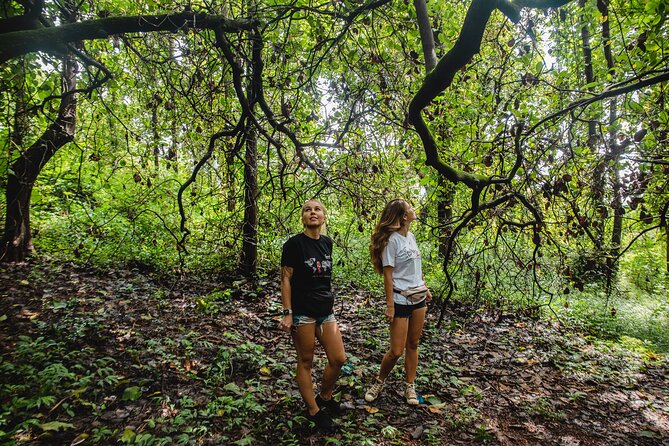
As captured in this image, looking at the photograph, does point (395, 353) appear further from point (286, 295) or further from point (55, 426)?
point (55, 426)

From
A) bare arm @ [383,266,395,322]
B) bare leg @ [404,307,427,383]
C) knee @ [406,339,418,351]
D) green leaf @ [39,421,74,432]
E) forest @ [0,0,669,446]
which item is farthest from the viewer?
knee @ [406,339,418,351]

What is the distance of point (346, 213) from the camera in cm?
571

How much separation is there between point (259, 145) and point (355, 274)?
391 cm

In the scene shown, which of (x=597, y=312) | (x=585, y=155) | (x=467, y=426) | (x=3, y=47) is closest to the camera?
(x=3, y=47)

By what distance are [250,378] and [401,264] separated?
2.21 metres

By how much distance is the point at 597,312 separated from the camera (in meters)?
8.55

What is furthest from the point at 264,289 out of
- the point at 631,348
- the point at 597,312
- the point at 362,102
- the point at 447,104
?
the point at 597,312

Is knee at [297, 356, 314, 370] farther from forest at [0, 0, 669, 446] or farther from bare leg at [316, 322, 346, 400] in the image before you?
forest at [0, 0, 669, 446]

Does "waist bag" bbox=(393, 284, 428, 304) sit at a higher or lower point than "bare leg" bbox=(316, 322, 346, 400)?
higher

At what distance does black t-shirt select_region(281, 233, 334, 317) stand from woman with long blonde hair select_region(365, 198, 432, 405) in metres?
0.72

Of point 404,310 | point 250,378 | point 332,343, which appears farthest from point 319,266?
point 250,378

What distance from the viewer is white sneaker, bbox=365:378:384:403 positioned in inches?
158

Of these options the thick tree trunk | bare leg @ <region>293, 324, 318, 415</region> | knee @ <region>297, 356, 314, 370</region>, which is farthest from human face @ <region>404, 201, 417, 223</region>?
the thick tree trunk

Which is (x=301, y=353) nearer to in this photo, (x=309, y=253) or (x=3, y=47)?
(x=309, y=253)
